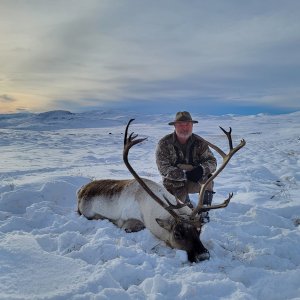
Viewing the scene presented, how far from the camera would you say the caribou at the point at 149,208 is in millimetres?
4609

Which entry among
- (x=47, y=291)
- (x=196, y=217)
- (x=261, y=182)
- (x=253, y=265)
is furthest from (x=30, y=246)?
(x=261, y=182)

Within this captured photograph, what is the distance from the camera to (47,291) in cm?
322

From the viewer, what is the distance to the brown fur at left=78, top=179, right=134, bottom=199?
5.96 metres

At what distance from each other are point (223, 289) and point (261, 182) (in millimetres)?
5839

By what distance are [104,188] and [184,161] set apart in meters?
1.41

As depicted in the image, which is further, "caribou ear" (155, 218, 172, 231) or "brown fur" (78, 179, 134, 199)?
"brown fur" (78, 179, 134, 199)

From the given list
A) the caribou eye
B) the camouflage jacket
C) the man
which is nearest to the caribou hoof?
the caribou eye

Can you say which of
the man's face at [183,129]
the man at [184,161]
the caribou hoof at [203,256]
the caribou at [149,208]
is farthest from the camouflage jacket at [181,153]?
the caribou hoof at [203,256]

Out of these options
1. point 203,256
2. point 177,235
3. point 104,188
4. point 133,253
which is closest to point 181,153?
point 104,188

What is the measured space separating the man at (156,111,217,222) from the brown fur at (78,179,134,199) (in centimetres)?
71

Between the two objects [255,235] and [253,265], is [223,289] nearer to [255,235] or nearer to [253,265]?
[253,265]

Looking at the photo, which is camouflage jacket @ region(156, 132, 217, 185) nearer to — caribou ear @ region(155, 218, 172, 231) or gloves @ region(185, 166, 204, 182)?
gloves @ region(185, 166, 204, 182)

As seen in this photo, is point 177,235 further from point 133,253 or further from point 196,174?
point 196,174

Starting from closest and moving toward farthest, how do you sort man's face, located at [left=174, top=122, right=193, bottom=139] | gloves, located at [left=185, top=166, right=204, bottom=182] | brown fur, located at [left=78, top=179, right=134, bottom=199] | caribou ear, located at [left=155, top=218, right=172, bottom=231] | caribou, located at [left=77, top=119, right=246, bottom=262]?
1. caribou, located at [left=77, top=119, right=246, bottom=262]
2. caribou ear, located at [left=155, top=218, right=172, bottom=231]
3. brown fur, located at [left=78, top=179, right=134, bottom=199]
4. gloves, located at [left=185, top=166, right=204, bottom=182]
5. man's face, located at [left=174, top=122, right=193, bottom=139]
